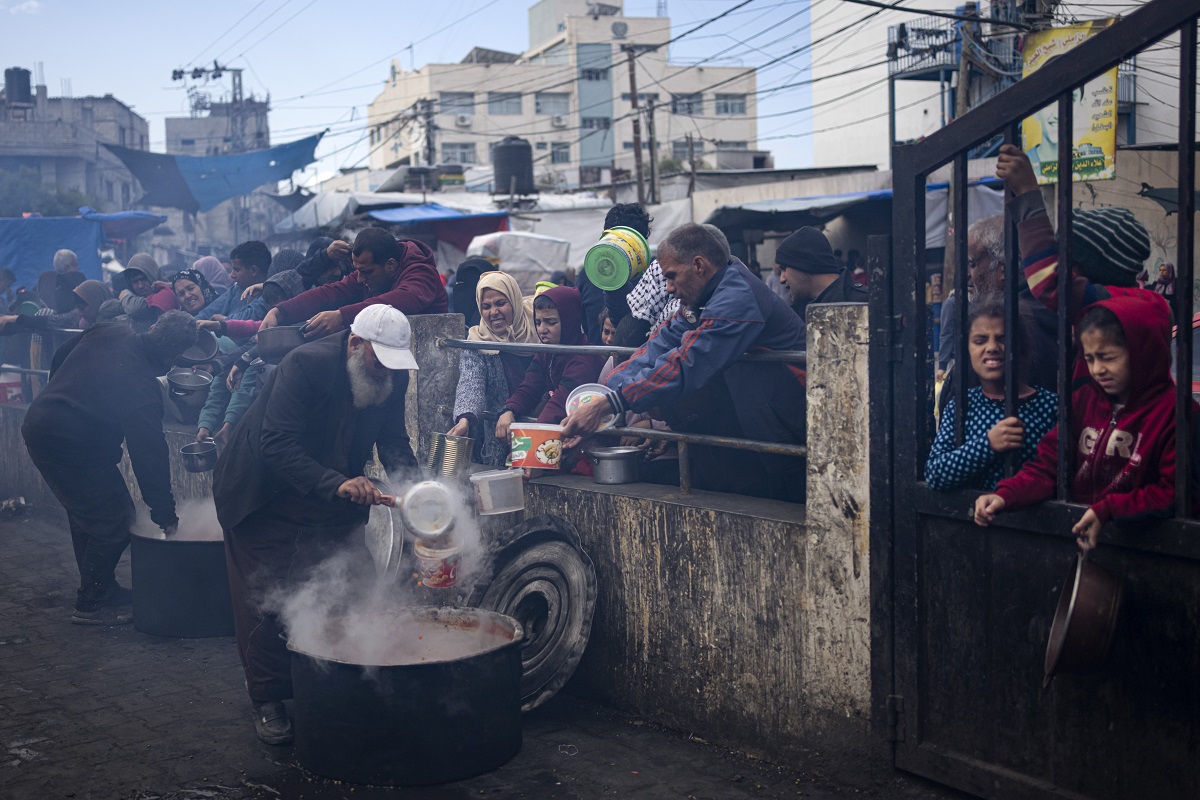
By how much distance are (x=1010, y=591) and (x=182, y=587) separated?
4.87m

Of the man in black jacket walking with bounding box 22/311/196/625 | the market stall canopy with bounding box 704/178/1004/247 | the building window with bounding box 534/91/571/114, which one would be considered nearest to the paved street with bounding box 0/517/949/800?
the man in black jacket walking with bounding box 22/311/196/625

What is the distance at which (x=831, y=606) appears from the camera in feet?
13.4

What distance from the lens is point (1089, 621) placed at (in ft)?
9.93

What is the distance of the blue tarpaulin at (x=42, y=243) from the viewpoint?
15.0 meters

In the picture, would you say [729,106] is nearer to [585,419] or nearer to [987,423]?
[585,419]

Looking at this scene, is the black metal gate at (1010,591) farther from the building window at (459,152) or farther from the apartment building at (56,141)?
the building window at (459,152)

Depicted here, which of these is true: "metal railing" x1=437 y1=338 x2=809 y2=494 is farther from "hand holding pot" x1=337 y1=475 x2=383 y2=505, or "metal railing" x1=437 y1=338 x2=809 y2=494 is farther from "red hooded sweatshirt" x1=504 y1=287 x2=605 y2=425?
"hand holding pot" x1=337 y1=475 x2=383 y2=505

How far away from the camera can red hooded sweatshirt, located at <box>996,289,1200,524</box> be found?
10.0 feet

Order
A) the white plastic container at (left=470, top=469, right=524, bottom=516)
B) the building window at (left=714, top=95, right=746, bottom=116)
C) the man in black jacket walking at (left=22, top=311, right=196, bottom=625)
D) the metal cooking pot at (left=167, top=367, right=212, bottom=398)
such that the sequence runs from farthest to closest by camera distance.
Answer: the building window at (left=714, top=95, right=746, bottom=116) → the metal cooking pot at (left=167, top=367, right=212, bottom=398) → the man in black jacket walking at (left=22, top=311, right=196, bottom=625) → the white plastic container at (left=470, top=469, right=524, bottom=516)

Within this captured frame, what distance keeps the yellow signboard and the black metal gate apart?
8.31 meters

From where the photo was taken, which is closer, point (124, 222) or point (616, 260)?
point (616, 260)

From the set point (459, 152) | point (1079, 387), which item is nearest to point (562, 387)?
point (1079, 387)

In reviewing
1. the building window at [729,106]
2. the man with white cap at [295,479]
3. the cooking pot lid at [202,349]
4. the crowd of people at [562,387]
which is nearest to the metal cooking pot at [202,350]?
the cooking pot lid at [202,349]

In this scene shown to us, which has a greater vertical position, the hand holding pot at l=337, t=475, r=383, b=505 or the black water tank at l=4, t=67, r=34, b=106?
the black water tank at l=4, t=67, r=34, b=106
